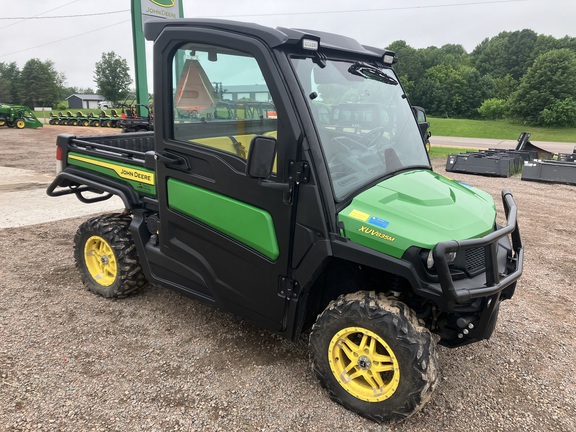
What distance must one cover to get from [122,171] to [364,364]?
2.60 m

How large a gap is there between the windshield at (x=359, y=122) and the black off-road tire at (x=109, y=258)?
2.16 metres

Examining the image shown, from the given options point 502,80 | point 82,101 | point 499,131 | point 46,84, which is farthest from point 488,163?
point 82,101

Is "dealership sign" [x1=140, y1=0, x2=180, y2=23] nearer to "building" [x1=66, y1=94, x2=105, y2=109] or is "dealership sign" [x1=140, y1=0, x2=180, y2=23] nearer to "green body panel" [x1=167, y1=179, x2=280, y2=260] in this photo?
"green body panel" [x1=167, y1=179, x2=280, y2=260]

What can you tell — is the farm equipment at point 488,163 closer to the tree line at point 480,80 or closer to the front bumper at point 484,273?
the front bumper at point 484,273

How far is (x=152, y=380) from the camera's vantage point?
9.28 feet

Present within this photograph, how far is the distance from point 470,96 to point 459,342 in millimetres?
60055

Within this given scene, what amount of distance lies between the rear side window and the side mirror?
0.25 meters

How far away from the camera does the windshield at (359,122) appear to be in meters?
2.52

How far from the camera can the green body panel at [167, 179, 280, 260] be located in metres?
2.65

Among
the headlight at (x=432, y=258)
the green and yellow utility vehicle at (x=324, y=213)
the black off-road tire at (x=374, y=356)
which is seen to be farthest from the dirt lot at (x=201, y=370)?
the headlight at (x=432, y=258)

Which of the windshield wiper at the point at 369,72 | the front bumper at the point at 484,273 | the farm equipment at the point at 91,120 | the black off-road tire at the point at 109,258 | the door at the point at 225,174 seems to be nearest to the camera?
the front bumper at the point at 484,273

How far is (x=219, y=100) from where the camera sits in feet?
9.45

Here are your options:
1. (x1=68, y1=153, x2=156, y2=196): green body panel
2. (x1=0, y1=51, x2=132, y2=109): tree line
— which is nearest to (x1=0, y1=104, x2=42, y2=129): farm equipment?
(x1=68, y1=153, x2=156, y2=196): green body panel

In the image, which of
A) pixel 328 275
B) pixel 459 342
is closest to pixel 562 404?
pixel 459 342
